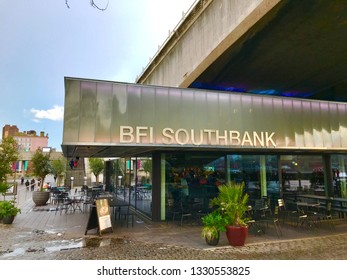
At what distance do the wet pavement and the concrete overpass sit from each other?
7.83 meters

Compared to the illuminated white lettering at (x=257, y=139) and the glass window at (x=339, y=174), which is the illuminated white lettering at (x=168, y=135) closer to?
the illuminated white lettering at (x=257, y=139)

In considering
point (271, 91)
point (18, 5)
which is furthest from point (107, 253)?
point (271, 91)

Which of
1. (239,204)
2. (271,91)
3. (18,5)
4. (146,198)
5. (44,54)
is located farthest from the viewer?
(271,91)

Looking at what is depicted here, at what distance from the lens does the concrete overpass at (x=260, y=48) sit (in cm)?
1025

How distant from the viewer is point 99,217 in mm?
9273

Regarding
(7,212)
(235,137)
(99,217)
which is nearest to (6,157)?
(7,212)

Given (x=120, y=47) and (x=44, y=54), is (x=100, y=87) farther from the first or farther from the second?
(x=44, y=54)

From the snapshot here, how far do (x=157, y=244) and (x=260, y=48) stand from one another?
9770 millimetres

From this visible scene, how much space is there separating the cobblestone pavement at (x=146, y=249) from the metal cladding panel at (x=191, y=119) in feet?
10.0

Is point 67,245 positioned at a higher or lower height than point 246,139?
lower

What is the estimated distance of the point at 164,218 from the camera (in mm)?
11719

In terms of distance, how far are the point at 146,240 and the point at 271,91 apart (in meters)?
14.5

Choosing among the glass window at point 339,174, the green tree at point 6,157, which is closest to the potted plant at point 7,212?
the green tree at point 6,157

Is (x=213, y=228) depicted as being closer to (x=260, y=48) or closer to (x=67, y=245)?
(x=67, y=245)
